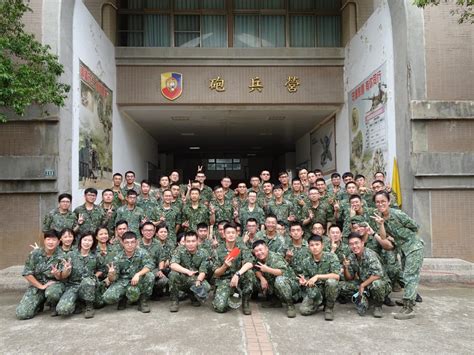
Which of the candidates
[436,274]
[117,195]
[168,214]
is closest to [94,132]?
[117,195]

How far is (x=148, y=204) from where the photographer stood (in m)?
7.12

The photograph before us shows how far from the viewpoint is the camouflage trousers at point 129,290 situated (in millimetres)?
5043

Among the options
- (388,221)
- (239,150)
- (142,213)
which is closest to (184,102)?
(142,213)

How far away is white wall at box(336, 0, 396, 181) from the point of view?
831cm

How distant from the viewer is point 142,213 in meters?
6.75

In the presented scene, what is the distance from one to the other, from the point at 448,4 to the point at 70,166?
810 cm

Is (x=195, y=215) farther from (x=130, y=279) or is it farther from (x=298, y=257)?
(x=298, y=257)

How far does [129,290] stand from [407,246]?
3.62 metres

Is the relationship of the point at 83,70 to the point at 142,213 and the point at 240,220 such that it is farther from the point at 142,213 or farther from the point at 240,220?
the point at 240,220

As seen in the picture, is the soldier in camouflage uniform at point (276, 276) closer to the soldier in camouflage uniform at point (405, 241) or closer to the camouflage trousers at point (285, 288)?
the camouflage trousers at point (285, 288)

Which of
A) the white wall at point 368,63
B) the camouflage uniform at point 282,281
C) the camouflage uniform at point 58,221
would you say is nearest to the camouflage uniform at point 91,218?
the camouflage uniform at point 58,221

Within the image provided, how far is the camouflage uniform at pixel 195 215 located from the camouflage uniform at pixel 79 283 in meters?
1.95

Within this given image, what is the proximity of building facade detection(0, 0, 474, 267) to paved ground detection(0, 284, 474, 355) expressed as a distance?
2.99 meters

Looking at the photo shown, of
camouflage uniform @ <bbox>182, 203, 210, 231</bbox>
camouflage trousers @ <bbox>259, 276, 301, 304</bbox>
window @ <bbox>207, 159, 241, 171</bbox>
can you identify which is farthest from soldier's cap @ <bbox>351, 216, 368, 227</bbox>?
window @ <bbox>207, 159, 241, 171</bbox>
